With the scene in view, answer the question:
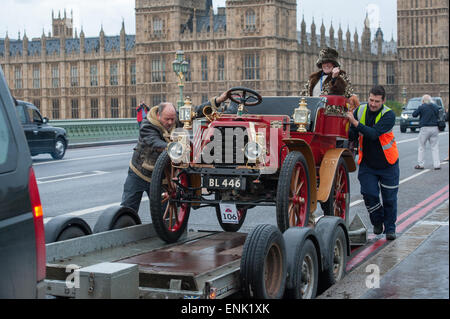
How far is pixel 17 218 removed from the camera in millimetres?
3910

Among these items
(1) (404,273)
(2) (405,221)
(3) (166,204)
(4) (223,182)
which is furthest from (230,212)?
(2) (405,221)

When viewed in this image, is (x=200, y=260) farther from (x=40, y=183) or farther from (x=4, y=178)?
(x=40, y=183)

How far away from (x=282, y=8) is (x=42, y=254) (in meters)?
68.0

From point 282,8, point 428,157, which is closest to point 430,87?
point 282,8

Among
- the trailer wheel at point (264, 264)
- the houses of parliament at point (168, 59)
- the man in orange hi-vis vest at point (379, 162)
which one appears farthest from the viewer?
the houses of parliament at point (168, 59)

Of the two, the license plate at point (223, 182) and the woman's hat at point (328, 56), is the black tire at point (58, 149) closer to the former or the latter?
the woman's hat at point (328, 56)

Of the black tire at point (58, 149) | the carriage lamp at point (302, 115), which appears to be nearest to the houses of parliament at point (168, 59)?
the black tire at point (58, 149)

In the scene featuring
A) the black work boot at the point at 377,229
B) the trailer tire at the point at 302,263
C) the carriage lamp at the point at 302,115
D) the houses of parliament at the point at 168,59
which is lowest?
the black work boot at the point at 377,229

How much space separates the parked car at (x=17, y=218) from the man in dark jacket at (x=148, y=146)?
3.68 meters

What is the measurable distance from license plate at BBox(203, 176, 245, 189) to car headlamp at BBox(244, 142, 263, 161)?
23 centimetres

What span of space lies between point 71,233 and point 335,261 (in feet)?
7.75

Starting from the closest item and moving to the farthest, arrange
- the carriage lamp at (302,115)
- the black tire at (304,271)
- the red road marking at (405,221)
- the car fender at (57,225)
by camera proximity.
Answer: the black tire at (304,271) → the car fender at (57,225) → the carriage lamp at (302,115) → the red road marking at (405,221)

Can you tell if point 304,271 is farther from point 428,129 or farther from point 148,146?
point 428,129

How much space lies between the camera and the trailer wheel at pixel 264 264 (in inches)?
207
